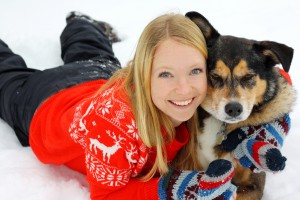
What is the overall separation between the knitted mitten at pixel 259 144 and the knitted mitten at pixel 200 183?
20 centimetres

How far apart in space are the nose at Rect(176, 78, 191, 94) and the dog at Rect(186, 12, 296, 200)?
22 cm

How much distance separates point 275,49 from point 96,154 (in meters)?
1.09

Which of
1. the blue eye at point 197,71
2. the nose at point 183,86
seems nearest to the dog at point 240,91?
the blue eye at point 197,71

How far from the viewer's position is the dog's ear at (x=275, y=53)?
82.5 inches

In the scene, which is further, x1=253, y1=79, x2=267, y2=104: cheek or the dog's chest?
the dog's chest

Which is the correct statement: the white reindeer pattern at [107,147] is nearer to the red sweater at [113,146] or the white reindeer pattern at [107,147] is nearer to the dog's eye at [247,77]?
the red sweater at [113,146]

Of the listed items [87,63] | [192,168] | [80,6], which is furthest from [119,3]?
[192,168]

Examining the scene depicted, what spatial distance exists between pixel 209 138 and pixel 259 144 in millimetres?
354

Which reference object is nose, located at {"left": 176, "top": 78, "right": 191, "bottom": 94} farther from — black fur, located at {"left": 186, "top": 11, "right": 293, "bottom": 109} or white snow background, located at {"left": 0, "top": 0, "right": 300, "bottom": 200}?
white snow background, located at {"left": 0, "top": 0, "right": 300, "bottom": 200}

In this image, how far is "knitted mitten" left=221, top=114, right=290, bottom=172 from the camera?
6.43ft

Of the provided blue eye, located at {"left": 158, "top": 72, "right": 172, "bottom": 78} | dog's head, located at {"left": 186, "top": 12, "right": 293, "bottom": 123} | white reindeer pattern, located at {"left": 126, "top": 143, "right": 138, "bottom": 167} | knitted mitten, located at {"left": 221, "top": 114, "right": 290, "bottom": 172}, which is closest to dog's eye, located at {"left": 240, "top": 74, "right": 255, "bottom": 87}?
dog's head, located at {"left": 186, "top": 12, "right": 293, "bottom": 123}

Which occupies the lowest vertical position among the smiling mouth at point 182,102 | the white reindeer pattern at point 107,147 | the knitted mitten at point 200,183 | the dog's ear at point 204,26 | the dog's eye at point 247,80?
the knitted mitten at point 200,183

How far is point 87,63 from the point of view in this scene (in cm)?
319

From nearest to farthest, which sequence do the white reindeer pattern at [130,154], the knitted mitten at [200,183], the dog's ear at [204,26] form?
the knitted mitten at [200,183] < the white reindeer pattern at [130,154] < the dog's ear at [204,26]
